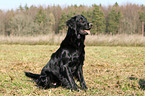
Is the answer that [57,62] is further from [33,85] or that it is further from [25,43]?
[25,43]

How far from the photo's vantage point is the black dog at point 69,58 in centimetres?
312

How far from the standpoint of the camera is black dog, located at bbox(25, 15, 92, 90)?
312 cm

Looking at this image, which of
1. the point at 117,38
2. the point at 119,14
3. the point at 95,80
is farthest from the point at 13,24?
the point at 95,80

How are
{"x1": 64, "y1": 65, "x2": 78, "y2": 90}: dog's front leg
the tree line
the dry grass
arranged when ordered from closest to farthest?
{"x1": 64, "y1": 65, "x2": 78, "y2": 90}: dog's front leg, the dry grass, the tree line

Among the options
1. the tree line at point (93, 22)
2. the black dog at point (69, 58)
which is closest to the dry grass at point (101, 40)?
the black dog at point (69, 58)

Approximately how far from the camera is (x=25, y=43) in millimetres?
18547

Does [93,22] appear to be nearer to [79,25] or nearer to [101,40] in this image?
[101,40]

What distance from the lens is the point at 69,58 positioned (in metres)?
3.10

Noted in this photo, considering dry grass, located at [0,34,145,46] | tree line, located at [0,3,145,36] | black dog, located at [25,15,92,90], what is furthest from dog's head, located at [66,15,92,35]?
tree line, located at [0,3,145,36]

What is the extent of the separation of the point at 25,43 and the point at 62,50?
16.1 meters

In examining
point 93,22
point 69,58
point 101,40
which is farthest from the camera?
point 93,22

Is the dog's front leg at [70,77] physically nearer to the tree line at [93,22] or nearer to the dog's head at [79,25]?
the dog's head at [79,25]

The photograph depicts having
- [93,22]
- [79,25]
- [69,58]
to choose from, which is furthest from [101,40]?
[93,22]

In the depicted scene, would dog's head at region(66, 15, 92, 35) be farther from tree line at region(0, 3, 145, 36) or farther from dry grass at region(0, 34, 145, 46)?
tree line at region(0, 3, 145, 36)
